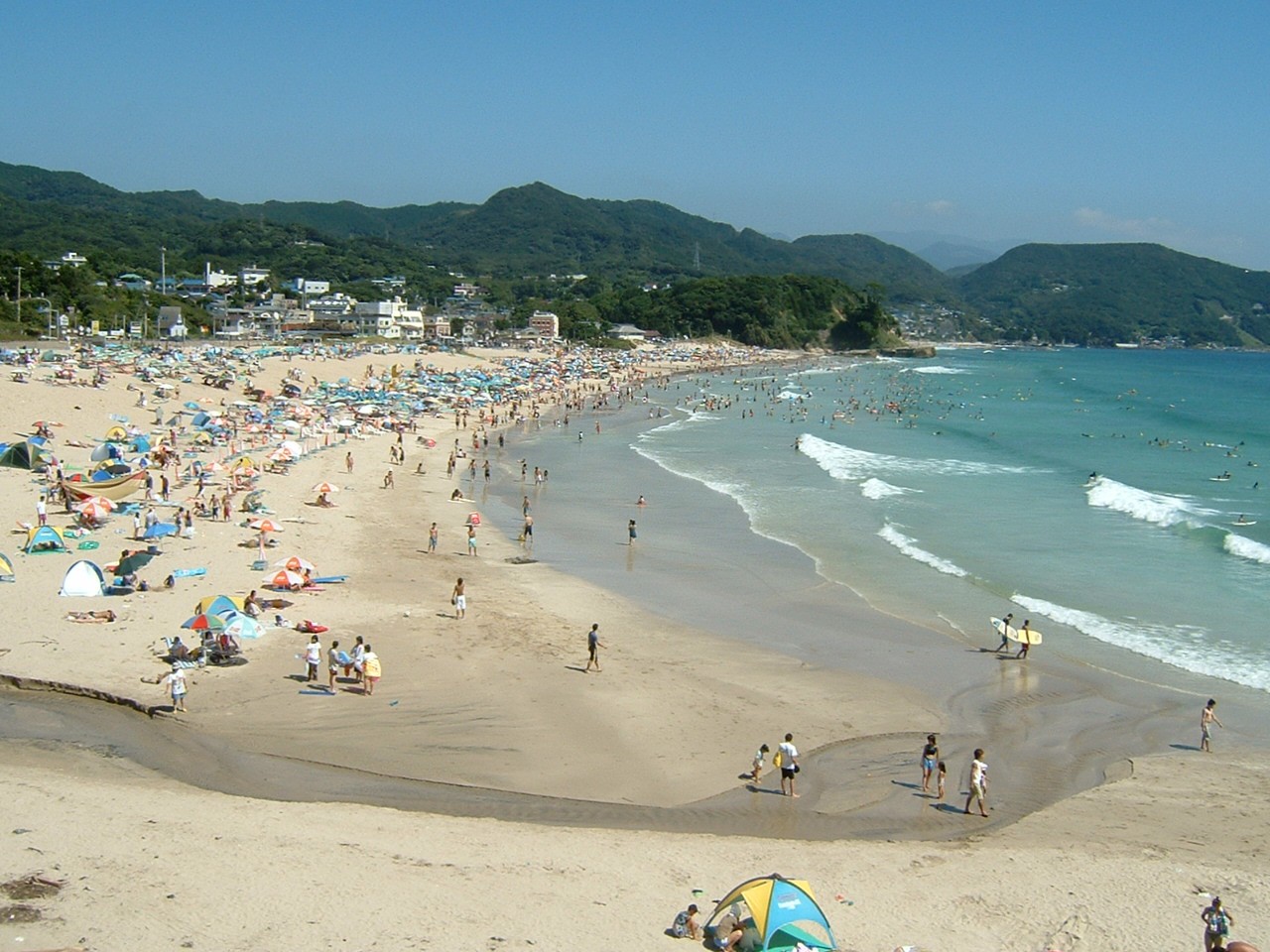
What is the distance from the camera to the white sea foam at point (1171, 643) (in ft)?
51.3

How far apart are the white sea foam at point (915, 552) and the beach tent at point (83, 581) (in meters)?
15.1

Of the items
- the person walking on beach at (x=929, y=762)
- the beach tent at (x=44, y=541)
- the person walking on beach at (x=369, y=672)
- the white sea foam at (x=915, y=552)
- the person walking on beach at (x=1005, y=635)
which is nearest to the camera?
the person walking on beach at (x=929, y=762)

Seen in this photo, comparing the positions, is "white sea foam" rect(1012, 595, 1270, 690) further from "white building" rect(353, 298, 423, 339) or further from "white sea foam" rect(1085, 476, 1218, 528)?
"white building" rect(353, 298, 423, 339)

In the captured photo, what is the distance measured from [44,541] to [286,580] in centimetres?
458

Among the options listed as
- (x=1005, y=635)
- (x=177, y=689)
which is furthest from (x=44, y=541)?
(x=1005, y=635)

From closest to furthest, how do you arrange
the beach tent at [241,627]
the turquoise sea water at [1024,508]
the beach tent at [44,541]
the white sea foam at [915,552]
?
the beach tent at [241,627], the beach tent at [44,541], the turquoise sea water at [1024,508], the white sea foam at [915,552]

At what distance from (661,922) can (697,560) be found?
46.4ft

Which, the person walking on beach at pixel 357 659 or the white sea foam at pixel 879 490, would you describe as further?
the white sea foam at pixel 879 490

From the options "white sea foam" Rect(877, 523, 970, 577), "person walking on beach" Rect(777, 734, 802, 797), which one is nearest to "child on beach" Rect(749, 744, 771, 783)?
"person walking on beach" Rect(777, 734, 802, 797)

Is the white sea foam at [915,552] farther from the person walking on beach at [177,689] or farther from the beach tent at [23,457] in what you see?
the beach tent at [23,457]

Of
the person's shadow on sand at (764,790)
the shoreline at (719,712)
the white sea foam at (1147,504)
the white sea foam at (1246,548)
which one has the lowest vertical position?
the person's shadow on sand at (764,790)

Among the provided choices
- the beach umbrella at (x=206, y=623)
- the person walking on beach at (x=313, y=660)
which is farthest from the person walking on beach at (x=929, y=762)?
the beach umbrella at (x=206, y=623)

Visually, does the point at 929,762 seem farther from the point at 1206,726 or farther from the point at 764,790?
the point at 1206,726

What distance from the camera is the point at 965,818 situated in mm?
10789
